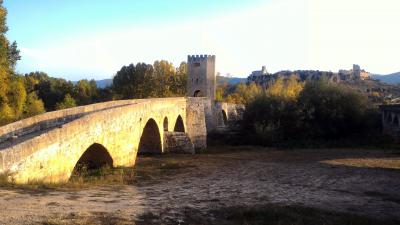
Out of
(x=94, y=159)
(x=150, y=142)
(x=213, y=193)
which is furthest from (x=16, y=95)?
(x=213, y=193)

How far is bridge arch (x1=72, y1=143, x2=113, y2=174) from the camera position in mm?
12039

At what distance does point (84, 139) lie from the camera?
9.96 m

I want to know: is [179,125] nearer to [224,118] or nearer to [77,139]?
[224,118]

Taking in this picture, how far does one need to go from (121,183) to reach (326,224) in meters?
5.25

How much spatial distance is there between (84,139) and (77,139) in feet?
1.39

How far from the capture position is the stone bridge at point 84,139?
297 inches

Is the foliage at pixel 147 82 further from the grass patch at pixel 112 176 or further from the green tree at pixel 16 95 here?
the grass patch at pixel 112 176

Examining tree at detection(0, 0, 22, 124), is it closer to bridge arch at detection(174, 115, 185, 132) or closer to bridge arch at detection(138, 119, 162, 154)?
bridge arch at detection(138, 119, 162, 154)

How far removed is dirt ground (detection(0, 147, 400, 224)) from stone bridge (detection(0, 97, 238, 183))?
688 millimetres

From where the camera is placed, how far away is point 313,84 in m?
29.2

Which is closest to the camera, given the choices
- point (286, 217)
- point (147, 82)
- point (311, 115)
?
point (286, 217)

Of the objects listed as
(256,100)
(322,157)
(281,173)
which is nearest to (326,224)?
(281,173)

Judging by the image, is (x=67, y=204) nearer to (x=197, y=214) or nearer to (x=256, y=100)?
(x=197, y=214)

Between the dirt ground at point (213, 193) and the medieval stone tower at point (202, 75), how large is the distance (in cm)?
1561
